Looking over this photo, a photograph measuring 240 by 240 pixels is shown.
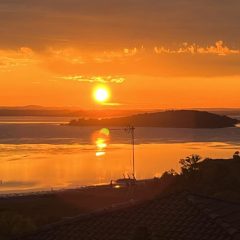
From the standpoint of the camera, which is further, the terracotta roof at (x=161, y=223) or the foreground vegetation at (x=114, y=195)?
the foreground vegetation at (x=114, y=195)

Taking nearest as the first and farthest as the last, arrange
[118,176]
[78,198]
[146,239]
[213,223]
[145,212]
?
[146,239] → [213,223] → [145,212] → [78,198] → [118,176]

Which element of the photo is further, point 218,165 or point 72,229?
point 218,165

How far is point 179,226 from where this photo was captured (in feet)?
44.7

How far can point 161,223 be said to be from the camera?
45.8 ft

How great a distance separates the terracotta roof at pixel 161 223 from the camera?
13.2 meters

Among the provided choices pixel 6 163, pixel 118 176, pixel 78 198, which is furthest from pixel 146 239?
pixel 6 163

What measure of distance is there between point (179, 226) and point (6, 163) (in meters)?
105

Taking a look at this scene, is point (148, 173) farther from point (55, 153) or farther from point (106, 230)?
point (106, 230)

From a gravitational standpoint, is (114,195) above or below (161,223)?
below

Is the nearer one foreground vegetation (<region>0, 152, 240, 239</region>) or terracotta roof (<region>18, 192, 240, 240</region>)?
terracotta roof (<region>18, 192, 240, 240</region>)

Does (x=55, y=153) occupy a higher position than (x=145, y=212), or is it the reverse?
(x=55, y=153)

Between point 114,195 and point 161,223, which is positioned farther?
point 114,195

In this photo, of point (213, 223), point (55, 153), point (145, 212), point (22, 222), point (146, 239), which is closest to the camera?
point (146, 239)

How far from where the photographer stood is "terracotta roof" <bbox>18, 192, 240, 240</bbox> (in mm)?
13164
